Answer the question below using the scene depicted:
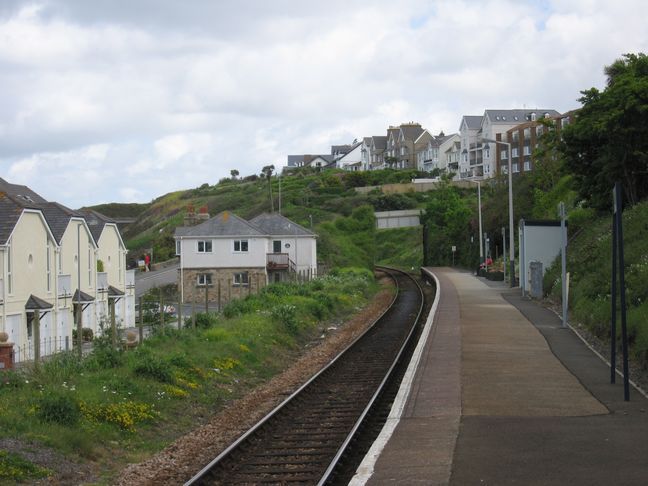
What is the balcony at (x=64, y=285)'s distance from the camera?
41625mm

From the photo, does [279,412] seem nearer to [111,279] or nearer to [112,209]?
[111,279]

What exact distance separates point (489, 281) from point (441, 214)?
40003mm

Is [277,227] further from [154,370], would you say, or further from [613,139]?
[154,370]

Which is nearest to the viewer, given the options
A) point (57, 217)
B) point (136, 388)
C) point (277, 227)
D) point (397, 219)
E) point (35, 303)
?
point (136, 388)

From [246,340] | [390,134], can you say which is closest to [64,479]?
[246,340]

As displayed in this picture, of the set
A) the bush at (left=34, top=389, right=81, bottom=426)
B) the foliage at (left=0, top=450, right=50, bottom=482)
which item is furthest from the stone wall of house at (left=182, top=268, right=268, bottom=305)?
the foliage at (left=0, top=450, right=50, bottom=482)

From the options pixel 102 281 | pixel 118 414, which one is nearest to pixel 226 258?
pixel 102 281

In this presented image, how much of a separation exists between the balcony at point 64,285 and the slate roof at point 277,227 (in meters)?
27.4

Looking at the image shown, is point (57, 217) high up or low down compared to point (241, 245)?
up

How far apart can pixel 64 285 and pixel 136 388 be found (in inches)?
1095

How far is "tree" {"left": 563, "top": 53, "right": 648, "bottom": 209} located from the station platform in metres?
14.4

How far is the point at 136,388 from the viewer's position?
15.6m

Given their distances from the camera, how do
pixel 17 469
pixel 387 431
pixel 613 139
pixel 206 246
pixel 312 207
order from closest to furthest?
pixel 17 469, pixel 387 431, pixel 613 139, pixel 206 246, pixel 312 207

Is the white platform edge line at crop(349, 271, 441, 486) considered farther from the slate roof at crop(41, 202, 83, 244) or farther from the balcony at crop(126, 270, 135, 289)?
the balcony at crop(126, 270, 135, 289)
